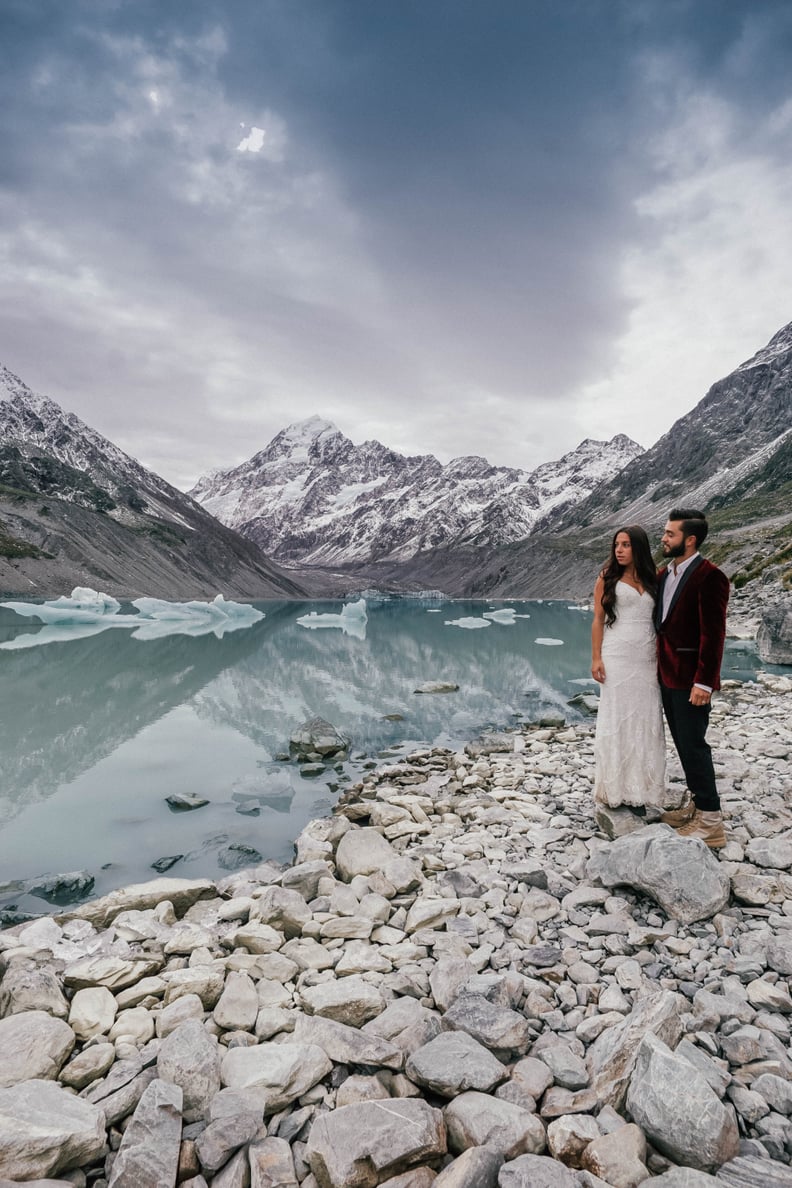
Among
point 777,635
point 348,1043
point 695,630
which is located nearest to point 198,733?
point 348,1043

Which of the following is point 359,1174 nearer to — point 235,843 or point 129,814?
point 235,843

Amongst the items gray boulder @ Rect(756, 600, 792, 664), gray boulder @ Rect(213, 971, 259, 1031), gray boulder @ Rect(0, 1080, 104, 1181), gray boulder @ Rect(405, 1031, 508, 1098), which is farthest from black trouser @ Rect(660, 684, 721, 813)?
gray boulder @ Rect(756, 600, 792, 664)

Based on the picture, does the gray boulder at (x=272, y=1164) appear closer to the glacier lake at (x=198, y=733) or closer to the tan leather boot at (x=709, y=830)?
the tan leather boot at (x=709, y=830)

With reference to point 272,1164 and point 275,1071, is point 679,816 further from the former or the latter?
point 272,1164

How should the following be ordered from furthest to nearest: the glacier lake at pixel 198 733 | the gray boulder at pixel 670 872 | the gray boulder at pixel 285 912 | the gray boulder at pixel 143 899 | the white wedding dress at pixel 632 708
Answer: the glacier lake at pixel 198 733
the white wedding dress at pixel 632 708
the gray boulder at pixel 143 899
the gray boulder at pixel 285 912
the gray boulder at pixel 670 872

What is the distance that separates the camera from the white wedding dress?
591 cm

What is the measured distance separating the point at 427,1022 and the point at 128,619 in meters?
58.6

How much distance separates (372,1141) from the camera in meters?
2.73

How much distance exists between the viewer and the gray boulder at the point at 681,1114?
2.62 m

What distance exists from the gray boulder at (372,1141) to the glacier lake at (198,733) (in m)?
5.12

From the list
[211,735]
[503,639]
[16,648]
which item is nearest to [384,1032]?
[211,735]

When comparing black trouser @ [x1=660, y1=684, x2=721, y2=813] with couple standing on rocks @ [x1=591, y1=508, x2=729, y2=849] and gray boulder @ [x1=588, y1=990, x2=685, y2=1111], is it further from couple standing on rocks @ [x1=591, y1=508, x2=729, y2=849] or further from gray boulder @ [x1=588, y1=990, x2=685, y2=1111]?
gray boulder @ [x1=588, y1=990, x2=685, y2=1111]

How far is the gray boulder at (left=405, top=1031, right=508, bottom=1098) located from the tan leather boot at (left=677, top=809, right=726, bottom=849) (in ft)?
10.4

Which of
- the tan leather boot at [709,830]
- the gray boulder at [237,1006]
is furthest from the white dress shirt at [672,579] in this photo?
the gray boulder at [237,1006]
